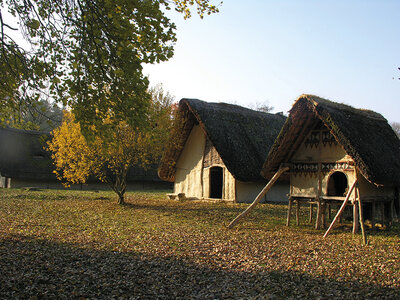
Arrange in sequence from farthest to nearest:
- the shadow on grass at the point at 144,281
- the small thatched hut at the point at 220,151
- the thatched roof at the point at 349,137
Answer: the small thatched hut at the point at 220,151 < the thatched roof at the point at 349,137 < the shadow on grass at the point at 144,281

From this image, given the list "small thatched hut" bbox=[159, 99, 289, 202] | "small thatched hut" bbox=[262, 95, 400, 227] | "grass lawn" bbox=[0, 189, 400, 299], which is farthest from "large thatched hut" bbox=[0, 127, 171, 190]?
"small thatched hut" bbox=[262, 95, 400, 227]

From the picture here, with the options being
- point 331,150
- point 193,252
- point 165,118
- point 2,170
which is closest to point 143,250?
point 193,252

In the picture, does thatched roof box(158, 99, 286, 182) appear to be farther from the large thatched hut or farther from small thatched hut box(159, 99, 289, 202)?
the large thatched hut

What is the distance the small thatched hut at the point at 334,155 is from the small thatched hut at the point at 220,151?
245 inches

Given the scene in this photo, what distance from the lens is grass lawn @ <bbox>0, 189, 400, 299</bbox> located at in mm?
6520

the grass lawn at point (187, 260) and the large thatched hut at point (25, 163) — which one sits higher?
the large thatched hut at point (25, 163)

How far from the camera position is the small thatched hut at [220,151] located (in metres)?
20.8

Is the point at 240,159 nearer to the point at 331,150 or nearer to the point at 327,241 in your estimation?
the point at 331,150

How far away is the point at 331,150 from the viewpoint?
1323 cm

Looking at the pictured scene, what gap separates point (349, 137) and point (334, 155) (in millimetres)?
1241

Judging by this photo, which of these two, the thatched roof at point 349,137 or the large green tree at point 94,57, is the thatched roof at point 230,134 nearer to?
the thatched roof at point 349,137

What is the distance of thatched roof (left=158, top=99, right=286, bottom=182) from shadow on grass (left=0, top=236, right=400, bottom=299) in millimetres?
12412

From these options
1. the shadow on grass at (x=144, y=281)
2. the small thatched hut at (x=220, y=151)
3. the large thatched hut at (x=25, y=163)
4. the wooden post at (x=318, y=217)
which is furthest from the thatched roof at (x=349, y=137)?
the large thatched hut at (x=25, y=163)

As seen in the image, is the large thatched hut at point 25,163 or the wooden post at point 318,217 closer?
the wooden post at point 318,217
